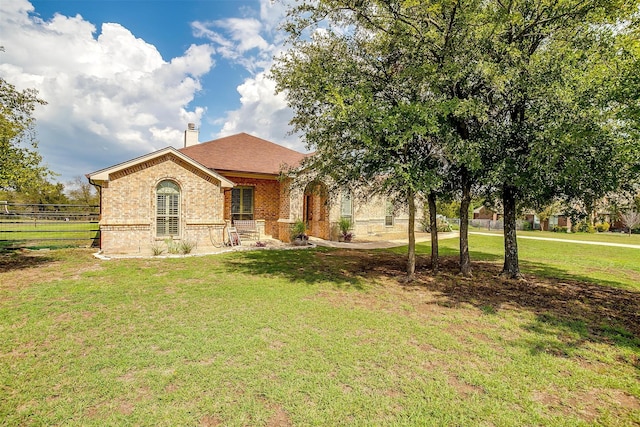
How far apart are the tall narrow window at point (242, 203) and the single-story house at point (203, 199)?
54 millimetres

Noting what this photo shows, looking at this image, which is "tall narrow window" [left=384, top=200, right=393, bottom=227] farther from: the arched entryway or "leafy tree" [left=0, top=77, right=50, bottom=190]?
"leafy tree" [left=0, top=77, right=50, bottom=190]

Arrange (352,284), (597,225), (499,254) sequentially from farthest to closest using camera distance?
(597,225) → (499,254) → (352,284)

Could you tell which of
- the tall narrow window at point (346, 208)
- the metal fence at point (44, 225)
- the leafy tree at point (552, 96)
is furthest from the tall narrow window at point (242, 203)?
the leafy tree at point (552, 96)

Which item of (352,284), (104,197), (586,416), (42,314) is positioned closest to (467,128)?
(352,284)

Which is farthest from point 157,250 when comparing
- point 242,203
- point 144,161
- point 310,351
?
point 310,351

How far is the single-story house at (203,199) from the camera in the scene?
12.7m

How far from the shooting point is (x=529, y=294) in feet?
26.4

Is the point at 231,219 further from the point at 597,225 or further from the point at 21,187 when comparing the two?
the point at 597,225

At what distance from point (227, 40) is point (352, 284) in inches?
469

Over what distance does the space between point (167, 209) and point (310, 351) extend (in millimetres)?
11539

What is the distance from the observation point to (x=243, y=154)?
18.3 m

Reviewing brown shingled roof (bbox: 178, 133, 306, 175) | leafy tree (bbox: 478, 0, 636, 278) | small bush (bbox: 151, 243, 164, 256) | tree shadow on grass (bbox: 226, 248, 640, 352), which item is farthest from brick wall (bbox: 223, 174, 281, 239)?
leafy tree (bbox: 478, 0, 636, 278)

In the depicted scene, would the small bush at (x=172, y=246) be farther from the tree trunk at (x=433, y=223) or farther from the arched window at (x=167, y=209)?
the tree trunk at (x=433, y=223)

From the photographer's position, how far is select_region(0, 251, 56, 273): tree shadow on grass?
9.81m
